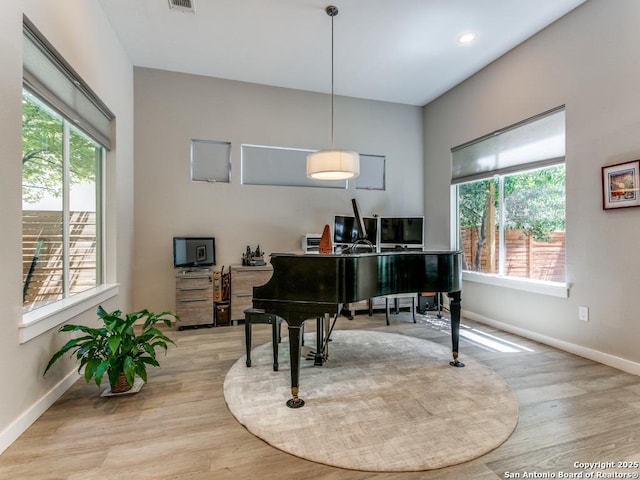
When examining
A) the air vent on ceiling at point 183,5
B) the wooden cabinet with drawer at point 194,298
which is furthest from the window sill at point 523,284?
the air vent on ceiling at point 183,5

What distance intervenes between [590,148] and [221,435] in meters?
3.76

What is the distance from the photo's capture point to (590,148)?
9.39ft

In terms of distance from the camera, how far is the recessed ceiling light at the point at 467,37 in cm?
335

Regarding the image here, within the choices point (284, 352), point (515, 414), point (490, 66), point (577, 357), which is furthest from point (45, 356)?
point (490, 66)

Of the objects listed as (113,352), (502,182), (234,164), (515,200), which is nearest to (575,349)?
(515,200)

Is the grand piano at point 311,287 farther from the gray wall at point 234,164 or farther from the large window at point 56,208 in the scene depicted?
the gray wall at point 234,164

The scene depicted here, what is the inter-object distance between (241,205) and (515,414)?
12.2ft

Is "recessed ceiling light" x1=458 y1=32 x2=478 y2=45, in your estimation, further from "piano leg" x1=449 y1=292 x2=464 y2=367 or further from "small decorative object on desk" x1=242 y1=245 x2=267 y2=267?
"small decorative object on desk" x1=242 y1=245 x2=267 y2=267

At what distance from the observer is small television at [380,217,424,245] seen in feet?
15.2

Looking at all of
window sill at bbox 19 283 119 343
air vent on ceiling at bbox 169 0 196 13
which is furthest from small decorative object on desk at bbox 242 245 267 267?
air vent on ceiling at bbox 169 0 196 13

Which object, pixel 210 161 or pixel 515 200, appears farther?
pixel 210 161

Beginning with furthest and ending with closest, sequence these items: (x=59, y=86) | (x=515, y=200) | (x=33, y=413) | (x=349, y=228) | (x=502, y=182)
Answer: (x=349, y=228) → (x=502, y=182) → (x=515, y=200) → (x=59, y=86) → (x=33, y=413)

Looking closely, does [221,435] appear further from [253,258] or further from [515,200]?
[515,200]

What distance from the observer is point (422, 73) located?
4160mm
